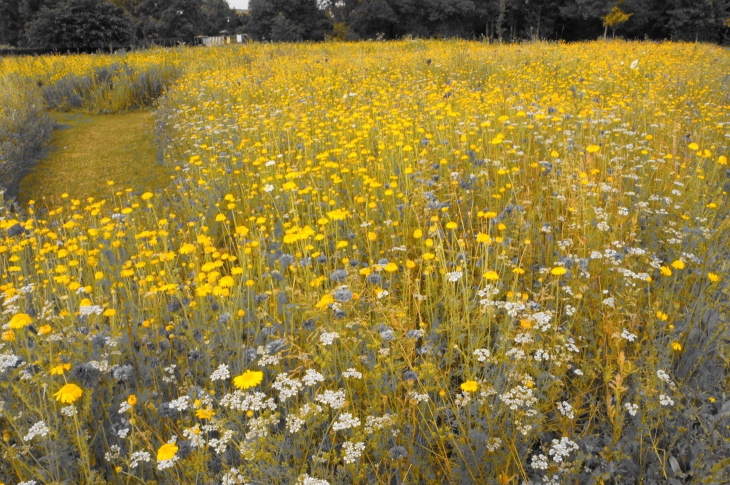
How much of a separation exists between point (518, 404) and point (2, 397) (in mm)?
2265

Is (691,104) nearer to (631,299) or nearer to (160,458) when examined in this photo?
(631,299)

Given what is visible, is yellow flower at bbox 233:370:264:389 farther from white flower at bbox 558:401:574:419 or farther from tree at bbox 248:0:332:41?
tree at bbox 248:0:332:41

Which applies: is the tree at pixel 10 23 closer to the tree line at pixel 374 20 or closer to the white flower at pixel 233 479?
the tree line at pixel 374 20

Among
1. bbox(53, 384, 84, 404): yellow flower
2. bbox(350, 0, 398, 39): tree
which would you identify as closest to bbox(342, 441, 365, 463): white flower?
bbox(53, 384, 84, 404): yellow flower

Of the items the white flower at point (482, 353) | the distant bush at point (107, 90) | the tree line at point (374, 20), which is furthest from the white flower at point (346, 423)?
the tree line at point (374, 20)

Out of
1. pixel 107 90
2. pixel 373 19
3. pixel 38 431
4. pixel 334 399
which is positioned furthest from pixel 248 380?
pixel 373 19

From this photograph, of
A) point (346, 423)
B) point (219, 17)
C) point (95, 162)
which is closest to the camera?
point (346, 423)

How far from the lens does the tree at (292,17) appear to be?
44.8 metres

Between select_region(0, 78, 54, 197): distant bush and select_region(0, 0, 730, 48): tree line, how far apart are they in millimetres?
19098

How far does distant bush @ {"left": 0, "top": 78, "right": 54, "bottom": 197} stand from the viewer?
6484 mm

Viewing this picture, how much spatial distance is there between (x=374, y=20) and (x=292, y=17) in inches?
366

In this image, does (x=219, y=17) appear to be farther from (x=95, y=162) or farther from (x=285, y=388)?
(x=285, y=388)

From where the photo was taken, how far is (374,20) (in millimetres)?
41406

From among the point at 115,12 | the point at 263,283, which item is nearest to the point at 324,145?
the point at 263,283
